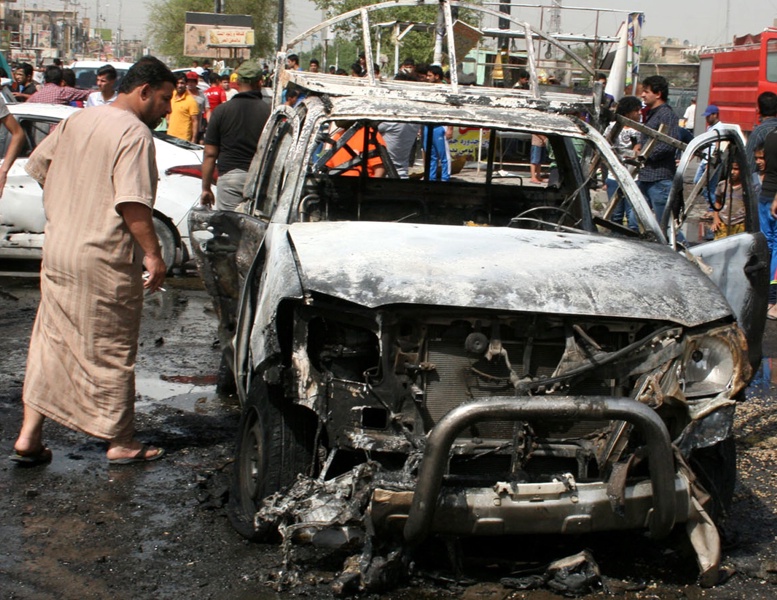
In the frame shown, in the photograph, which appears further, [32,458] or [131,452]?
[131,452]

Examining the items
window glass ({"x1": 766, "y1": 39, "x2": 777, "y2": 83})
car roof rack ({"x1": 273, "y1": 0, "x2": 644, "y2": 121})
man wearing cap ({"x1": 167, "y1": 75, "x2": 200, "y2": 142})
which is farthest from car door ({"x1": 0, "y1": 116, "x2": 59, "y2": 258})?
window glass ({"x1": 766, "y1": 39, "x2": 777, "y2": 83})

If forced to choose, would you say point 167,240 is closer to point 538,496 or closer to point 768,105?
point 768,105

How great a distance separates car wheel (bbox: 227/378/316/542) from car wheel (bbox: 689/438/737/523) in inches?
60.1

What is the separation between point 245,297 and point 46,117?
5.84 m

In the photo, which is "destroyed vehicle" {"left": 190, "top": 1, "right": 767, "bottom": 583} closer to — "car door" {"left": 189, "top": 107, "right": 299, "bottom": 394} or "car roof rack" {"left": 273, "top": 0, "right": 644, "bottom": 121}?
"car door" {"left": 189, "top": 107, "right": 299, "bottom": 394}

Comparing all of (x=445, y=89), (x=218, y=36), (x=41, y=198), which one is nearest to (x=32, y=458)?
(x=445, y=89)

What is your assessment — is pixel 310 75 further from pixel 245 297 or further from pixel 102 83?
pixel 102 83

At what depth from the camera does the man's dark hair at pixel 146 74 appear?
4.94 meters

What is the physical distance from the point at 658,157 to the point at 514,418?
6.95 metres

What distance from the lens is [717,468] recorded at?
4168 mm

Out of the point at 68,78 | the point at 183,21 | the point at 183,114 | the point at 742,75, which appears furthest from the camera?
the point at 183,21

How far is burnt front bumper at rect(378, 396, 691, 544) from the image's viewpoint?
3467 millimetres

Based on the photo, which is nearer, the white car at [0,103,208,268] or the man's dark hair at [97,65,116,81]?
the white car at [0,103,208,268]

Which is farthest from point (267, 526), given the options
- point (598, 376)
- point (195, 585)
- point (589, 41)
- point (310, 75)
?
point (589, 41)
